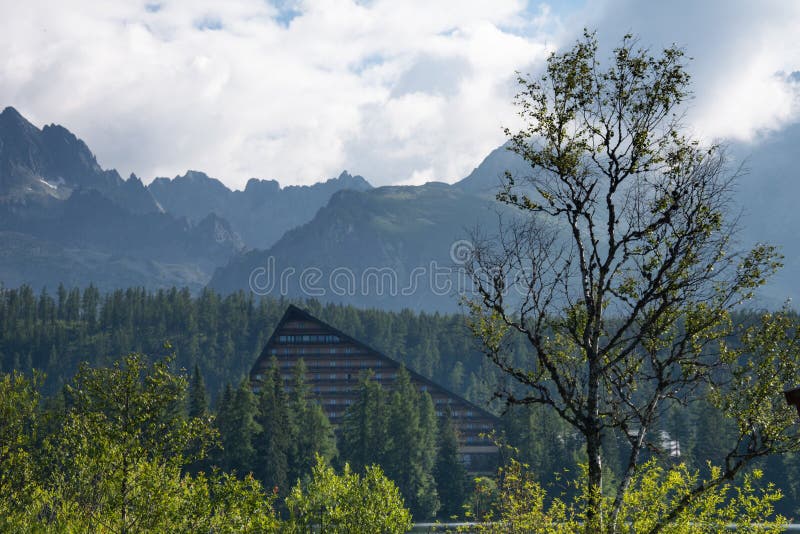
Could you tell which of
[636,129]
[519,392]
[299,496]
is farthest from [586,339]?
[519,392]

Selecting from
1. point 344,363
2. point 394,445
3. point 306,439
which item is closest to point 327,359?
point 344,363

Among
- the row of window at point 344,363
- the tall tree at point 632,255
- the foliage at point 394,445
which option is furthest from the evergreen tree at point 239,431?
the tall tree at point 632,255

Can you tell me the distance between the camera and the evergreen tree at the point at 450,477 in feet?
417

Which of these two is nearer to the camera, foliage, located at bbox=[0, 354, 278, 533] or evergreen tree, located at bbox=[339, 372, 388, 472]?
foliage, located at bbox=[0, 354, 278, 533]

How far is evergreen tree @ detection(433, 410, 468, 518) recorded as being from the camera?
127 m

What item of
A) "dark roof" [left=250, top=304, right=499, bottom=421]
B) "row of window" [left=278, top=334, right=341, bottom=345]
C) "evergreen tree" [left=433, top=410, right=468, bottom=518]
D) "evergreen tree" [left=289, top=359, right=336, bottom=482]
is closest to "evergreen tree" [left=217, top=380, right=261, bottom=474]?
"evergreen tree" [left=289, top=359, right=336, bottom=482]

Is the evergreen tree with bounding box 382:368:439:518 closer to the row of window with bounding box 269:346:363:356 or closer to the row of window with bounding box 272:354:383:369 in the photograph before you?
the row of window with bounding box 272:354:383:369

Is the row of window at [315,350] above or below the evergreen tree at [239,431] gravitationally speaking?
above

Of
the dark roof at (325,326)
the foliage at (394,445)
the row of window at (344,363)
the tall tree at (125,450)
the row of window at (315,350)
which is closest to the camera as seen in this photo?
the tall tree at (125,450)

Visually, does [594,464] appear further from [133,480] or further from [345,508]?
[345,508]

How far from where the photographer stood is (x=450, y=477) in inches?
5059

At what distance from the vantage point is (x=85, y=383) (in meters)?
37.5

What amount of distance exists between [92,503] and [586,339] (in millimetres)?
22449

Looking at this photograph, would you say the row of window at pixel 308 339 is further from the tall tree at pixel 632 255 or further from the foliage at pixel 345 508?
the tall tree at pixel 632 255
